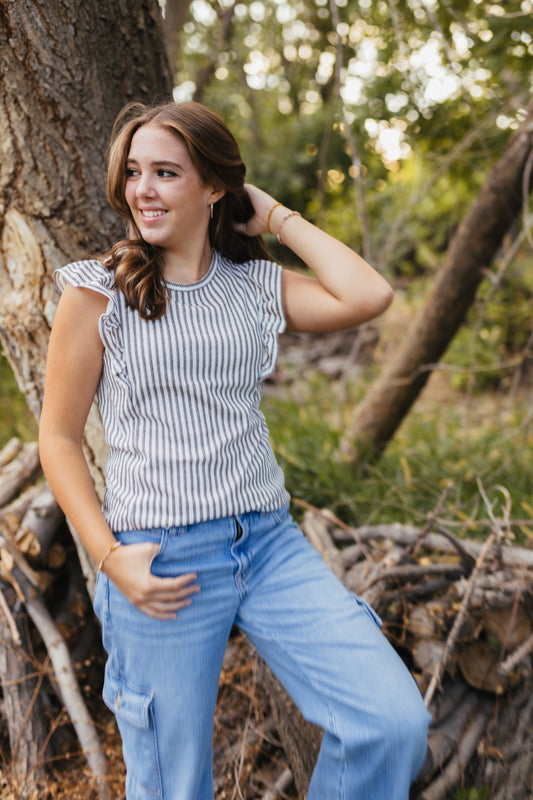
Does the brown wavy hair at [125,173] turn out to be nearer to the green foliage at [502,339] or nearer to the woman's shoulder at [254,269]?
Answer: the woman's shoulder at [254,269]

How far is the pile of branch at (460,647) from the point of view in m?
1.79

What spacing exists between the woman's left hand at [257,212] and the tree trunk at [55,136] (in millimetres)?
483

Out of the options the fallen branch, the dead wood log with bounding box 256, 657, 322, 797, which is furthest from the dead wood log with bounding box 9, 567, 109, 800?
the fallen branch

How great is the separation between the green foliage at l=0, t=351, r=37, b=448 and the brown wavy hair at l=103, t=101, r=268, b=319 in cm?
335

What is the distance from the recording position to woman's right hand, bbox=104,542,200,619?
4.07ft

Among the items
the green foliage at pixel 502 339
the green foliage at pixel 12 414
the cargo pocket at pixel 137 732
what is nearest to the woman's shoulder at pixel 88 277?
the cargo pocket at pixel 137 732

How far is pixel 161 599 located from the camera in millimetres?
1254

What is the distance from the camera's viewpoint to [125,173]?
1.50 meters

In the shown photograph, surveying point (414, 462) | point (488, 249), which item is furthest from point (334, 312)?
point (414, 462)

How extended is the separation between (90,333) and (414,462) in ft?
9.56

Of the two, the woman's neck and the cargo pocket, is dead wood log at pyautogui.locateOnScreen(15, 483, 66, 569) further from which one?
the woman's neck

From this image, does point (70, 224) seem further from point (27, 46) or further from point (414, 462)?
point (414, 462)

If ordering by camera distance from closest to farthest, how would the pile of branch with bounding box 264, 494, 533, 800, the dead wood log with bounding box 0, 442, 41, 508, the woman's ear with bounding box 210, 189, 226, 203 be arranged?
1. the woman's ear with bounding box 210, 189, 226, 203
2. the pile of branch with bounding box 264, 494, 533, 800
3. the dead wood log with bounding box 0, 442, 41, 508

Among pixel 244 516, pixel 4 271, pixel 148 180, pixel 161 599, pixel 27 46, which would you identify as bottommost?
pixel 161 599
